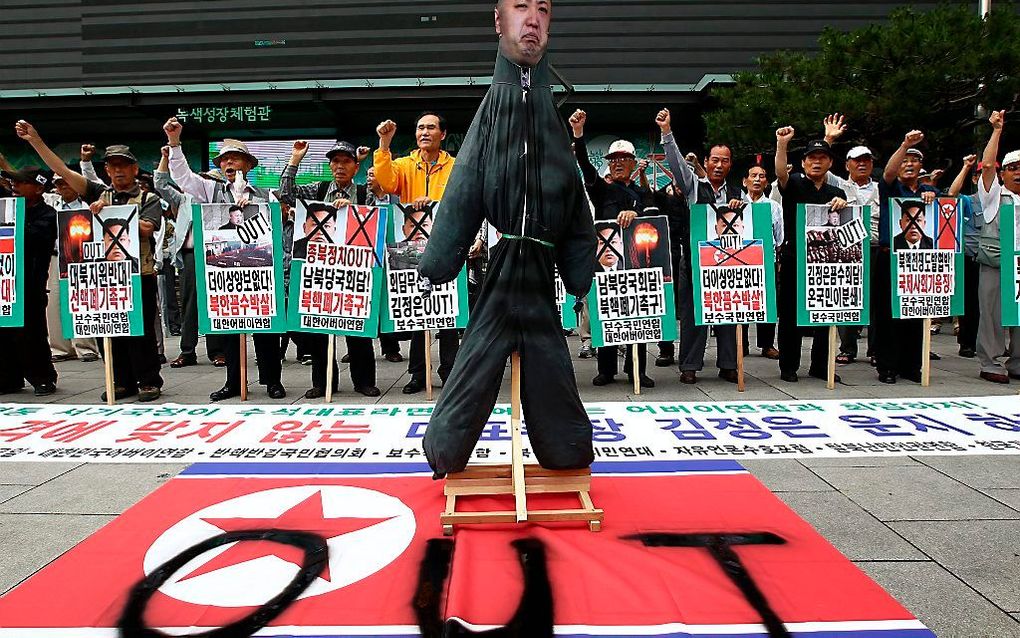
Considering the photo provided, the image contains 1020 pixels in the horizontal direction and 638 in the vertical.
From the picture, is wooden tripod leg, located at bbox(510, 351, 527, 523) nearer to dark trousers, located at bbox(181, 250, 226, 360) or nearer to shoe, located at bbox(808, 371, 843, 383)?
shoe, located at bbox(808, 371, 843, 383)

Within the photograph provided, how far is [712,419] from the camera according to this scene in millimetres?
5016

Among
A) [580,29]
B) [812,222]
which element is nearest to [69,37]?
[580,29]

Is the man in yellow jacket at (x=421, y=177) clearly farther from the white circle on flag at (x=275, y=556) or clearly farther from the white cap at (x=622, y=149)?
the white circle on flag at (x=275, y=556)

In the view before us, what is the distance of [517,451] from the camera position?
10.4 ft

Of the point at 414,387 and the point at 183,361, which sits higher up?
the point at 183,361

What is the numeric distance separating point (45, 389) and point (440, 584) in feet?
18.1

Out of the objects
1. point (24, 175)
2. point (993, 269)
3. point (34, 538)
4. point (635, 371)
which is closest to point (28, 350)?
point (24, 175)

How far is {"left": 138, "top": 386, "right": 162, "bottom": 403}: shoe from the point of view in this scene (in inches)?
237

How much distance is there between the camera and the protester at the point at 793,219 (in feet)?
21.0

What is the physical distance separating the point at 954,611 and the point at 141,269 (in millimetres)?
6124

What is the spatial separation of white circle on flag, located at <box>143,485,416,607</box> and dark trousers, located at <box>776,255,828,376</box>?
4527mm

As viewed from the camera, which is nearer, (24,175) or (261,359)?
(261,359)

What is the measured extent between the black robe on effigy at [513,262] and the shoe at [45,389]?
4.95m

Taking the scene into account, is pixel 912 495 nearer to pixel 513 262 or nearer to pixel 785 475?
pixel 785 475
